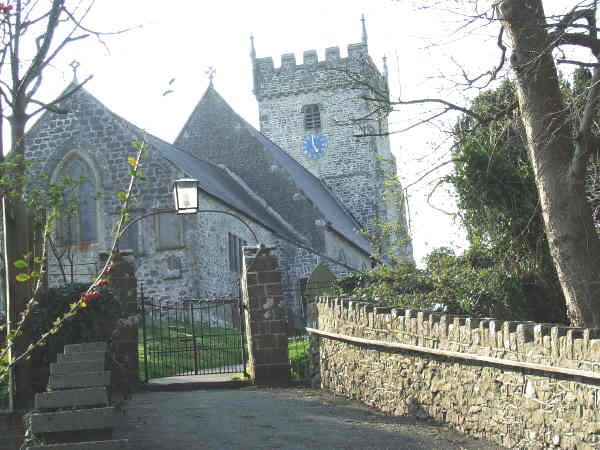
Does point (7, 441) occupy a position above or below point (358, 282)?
below

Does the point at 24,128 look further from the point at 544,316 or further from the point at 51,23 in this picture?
the point at 544,316

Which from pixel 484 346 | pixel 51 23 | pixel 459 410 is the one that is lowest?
pixel 459 410

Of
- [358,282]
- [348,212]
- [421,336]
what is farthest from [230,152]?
[421,336]

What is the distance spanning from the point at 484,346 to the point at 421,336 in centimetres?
140

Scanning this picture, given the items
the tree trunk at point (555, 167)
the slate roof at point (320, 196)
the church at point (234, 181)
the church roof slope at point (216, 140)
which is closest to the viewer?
the tree trunk at point (555, 167)

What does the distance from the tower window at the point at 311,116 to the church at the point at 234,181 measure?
5 centimetres

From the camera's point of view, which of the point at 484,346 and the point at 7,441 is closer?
the point at 7,441

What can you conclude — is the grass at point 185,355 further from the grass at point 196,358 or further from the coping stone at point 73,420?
the coping stone at point 73,420

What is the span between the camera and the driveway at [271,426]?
8414 millimetres

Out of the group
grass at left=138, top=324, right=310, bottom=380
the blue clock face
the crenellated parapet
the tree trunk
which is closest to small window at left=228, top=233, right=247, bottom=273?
grass at left=138, top=324, right=310, bottom=380

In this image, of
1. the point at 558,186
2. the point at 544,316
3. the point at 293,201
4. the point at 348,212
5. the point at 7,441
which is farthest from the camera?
the point at 348,212

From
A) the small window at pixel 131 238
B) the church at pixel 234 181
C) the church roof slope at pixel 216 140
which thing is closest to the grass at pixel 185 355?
the church at pixel 234 181

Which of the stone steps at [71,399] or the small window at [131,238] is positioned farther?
the small window at [131,238]

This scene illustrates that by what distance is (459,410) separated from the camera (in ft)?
30.3
